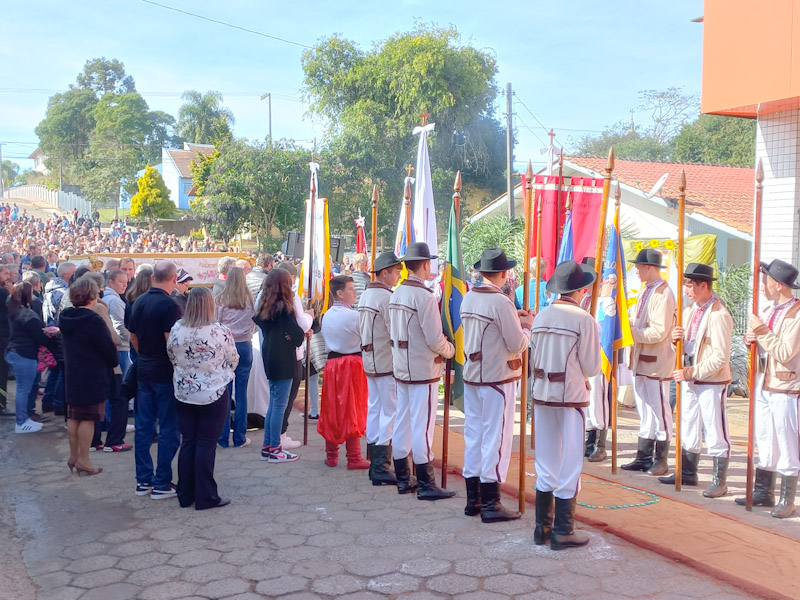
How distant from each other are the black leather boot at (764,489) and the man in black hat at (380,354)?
10.00ft

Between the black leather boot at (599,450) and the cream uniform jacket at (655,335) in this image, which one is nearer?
the cream uniform jacket at (655,335)

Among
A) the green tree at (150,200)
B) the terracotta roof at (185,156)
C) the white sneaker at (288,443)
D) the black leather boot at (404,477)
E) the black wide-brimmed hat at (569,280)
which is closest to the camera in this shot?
the black wide-brimmed hat at (569,280)

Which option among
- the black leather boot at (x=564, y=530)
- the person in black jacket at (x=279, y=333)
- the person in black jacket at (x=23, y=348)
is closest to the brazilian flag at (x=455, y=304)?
the black leather boot at (x=564, y=530)

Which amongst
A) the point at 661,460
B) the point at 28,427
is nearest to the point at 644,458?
the point at 661,460

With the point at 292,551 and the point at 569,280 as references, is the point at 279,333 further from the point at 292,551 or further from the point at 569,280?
the point at 569,280

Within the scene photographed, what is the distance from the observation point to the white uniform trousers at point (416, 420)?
6129 millimetres

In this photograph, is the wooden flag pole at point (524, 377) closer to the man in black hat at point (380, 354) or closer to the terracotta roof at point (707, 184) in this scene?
the man in black hat at point (380, 354)

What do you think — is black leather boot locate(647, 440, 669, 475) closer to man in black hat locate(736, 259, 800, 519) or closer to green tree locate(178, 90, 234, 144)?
man in black hat locate(736, 259, 800, 519)

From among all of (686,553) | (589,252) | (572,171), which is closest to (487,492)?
(686,553)

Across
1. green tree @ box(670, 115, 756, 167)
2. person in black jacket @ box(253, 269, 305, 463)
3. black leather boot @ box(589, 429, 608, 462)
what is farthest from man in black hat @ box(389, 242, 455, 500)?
green tree @ box(670, 115, 756, 167)

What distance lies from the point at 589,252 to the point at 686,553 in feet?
13.2

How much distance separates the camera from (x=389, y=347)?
663 cm

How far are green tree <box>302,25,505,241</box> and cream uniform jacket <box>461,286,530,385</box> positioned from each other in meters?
24.5

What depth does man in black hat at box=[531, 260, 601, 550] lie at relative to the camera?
16.5 ft
